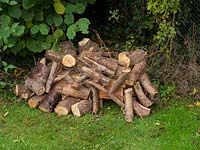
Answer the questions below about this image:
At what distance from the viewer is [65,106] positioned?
570 centimetres

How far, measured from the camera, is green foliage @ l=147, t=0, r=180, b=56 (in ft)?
20.5

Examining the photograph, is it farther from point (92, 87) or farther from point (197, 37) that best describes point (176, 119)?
point (197, 37)

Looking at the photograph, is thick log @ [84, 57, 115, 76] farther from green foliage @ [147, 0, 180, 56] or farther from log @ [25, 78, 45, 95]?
green foliage @ [147, 0, 180, 56]

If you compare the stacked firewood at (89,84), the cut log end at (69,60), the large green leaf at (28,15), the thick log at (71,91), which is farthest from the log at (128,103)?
the large green leaf at (28,15)

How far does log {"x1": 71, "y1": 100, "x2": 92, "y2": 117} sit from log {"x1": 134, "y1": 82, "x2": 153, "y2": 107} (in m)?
0.56

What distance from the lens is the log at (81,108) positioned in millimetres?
5664

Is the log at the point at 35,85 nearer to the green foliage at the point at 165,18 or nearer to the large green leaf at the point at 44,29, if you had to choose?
the large green leaf at the point at 44,29

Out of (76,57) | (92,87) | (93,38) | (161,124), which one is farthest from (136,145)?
(93,38)

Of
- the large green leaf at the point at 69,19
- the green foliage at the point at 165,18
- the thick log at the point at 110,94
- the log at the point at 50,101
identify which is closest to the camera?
the thick log at the point at 110,94

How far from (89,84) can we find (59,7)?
1.05 meters

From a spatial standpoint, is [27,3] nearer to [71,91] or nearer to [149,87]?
[71,91]

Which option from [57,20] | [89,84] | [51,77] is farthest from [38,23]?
[89,84]

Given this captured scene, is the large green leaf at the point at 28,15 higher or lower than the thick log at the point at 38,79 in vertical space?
higher

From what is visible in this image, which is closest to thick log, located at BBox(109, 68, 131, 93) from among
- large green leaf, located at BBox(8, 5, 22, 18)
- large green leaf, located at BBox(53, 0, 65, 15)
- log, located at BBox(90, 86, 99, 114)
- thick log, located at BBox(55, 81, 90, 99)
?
log, located at BBox(90, 86, 99, 114)
